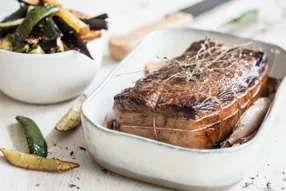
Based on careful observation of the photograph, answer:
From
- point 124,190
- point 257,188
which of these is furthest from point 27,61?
point 257,188

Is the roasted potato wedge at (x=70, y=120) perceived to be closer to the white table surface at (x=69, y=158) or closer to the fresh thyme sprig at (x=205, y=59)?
the white table surface at (x=69, y=158)

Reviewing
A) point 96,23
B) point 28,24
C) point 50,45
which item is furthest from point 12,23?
point 96,23

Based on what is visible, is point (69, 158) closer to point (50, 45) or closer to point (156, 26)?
point (50, 45)

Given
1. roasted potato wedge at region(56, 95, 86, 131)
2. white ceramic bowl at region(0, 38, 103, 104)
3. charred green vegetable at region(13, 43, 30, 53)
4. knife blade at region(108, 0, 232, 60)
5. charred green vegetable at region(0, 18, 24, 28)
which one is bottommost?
knife blade at region(108, 0, 232, 60)

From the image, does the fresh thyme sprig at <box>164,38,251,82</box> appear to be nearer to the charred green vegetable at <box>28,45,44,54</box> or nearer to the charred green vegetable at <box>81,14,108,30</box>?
the charred green vegetable at <box>81,14,108,30</box>

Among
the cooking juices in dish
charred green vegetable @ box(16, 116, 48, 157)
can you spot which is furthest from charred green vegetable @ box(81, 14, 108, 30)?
charred green vegetable @ box(16, 116, 48, 157)

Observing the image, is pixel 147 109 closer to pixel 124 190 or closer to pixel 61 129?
pixel 124 190
